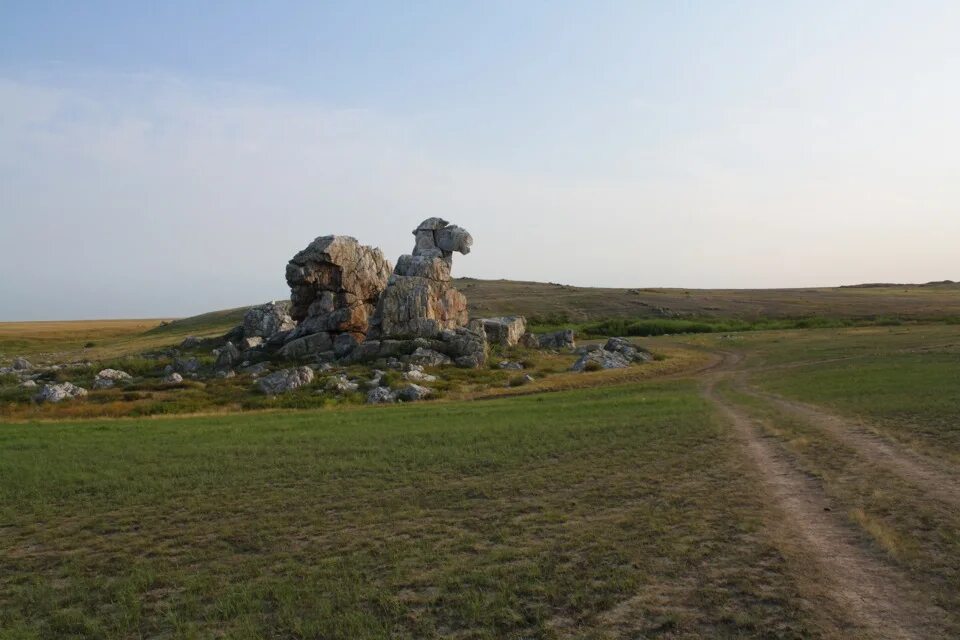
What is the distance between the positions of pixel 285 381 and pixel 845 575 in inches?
1564

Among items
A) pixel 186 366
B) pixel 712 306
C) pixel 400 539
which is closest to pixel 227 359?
pixel 186 366

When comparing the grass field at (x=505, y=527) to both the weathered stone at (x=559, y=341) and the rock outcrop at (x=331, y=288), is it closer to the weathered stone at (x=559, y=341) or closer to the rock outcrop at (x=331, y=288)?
the rock outcrop at (x=331, y=288)

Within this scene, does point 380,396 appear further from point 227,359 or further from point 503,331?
point 503,331

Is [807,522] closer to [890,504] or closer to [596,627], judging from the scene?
[890,504]

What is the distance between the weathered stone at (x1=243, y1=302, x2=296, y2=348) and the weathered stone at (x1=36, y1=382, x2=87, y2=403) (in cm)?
2819

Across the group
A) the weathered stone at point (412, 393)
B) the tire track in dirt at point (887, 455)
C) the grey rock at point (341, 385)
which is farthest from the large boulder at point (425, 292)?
the tire track in dirt at point (887, 455)

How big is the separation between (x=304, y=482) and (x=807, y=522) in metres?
11.6

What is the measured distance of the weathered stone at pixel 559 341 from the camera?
68.6 meters

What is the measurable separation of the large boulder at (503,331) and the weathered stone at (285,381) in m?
23.0

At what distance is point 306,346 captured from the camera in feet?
202

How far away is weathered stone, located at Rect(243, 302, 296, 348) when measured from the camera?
75812 mm

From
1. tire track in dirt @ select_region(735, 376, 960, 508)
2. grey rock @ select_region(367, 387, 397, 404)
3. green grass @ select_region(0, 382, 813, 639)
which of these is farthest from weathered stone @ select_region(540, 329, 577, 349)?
green grass @ select_region(0, 382, 813, 639)

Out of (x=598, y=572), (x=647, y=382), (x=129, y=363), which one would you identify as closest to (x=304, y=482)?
(x=598, y=572)

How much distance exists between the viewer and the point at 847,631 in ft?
28.1
